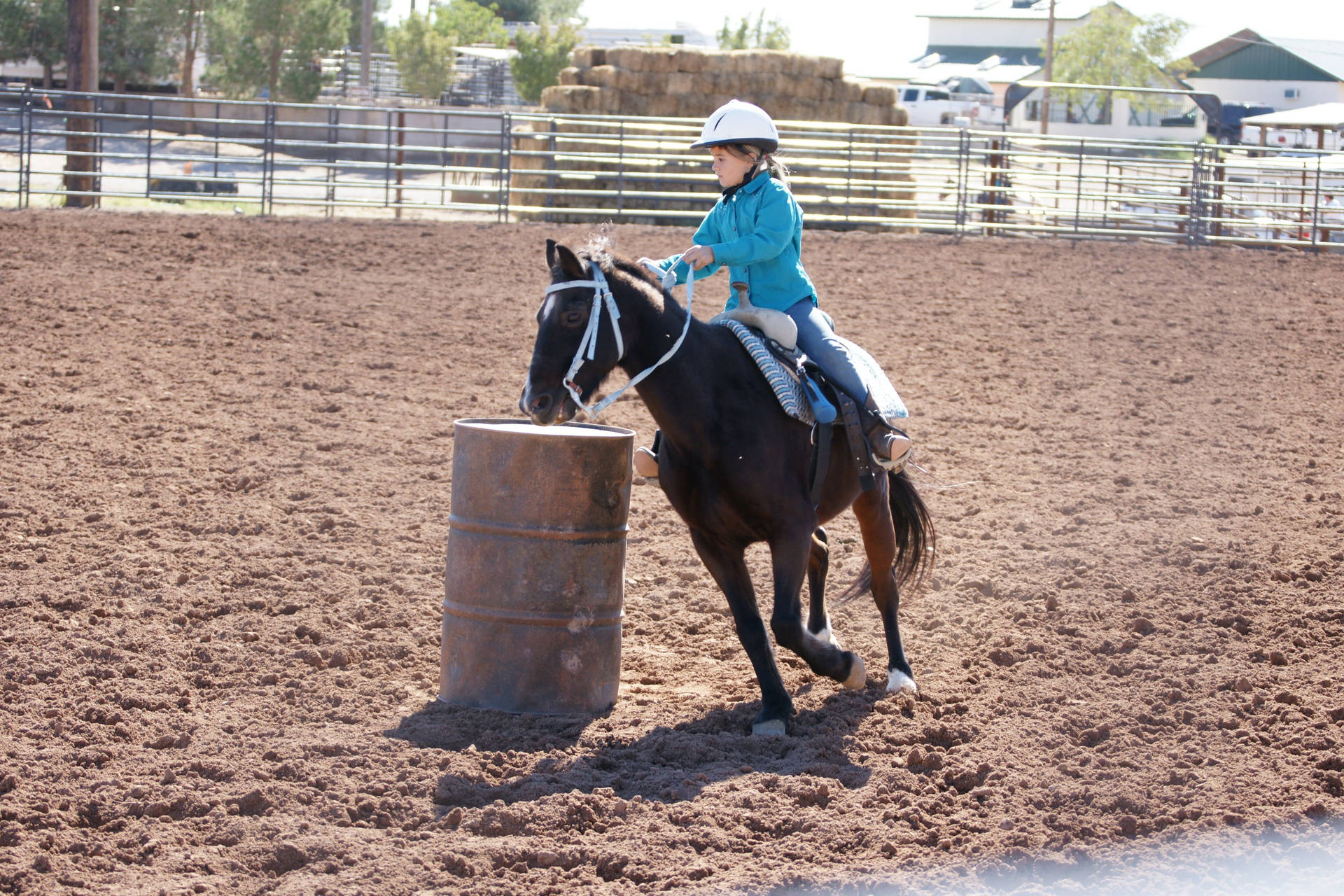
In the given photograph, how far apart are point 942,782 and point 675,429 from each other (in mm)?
1444

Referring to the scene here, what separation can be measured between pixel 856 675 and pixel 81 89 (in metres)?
18.2

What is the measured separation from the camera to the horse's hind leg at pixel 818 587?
5.30 m

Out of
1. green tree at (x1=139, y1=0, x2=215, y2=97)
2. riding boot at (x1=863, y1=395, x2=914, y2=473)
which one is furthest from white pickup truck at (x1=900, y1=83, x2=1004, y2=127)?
riding boot at (x1=863, y1=395, x2=914, y2=473)

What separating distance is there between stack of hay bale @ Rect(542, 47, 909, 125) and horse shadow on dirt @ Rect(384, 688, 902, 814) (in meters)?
17.6

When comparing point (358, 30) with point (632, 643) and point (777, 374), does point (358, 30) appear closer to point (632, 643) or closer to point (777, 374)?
point (632, 643)

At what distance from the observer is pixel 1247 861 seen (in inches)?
128

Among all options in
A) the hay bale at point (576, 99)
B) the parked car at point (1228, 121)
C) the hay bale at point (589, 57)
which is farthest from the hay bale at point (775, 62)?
the parked car at point (1228, 121)

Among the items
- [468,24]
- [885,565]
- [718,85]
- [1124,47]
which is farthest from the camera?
[468,24]

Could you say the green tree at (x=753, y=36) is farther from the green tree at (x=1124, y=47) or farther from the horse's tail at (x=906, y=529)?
the horse's tail at (x=906, y=529)

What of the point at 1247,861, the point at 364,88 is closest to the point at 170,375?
the point at 1247,861

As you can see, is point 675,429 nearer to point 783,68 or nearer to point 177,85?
point 783,68

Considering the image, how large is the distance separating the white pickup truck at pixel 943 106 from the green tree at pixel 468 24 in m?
18.7

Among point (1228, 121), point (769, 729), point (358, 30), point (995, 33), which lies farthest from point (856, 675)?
point (995, 33)

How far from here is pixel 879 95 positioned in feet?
72.2
